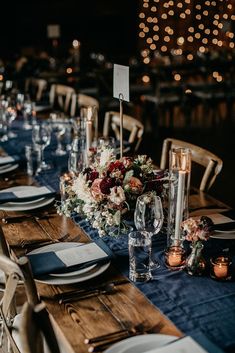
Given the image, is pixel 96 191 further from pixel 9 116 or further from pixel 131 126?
pixel 9 116

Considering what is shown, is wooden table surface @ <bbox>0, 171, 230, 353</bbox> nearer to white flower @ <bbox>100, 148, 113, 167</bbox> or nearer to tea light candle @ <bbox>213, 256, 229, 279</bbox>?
tea light candle @ <bbox>213, 256, 229, 279</bbox>

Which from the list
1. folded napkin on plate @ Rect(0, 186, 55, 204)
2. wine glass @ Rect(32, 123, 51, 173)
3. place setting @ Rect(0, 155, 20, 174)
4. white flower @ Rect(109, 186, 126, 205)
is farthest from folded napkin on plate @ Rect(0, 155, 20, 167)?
white flower @ Rect(109, 186, 126, 205)

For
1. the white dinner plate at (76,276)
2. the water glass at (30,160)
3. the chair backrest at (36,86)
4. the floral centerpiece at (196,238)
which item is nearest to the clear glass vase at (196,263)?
the floral centerpiece at (196,238)

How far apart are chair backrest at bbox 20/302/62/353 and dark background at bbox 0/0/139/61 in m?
10.9

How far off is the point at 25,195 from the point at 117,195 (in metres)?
0.78

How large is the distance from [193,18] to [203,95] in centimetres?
247

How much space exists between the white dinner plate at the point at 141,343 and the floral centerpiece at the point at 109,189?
66 cm

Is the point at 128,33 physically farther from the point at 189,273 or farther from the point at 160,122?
the point at 189,273

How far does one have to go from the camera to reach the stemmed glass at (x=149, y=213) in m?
2.00

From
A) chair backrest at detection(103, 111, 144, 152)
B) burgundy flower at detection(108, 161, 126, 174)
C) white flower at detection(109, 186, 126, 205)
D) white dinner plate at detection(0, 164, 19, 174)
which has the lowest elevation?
white dinner plate at detection(0, 164, 19, 174)

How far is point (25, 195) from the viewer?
2.72 metres

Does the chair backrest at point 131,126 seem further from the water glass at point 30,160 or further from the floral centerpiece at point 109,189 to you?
the floral centerpiece at point 109,189

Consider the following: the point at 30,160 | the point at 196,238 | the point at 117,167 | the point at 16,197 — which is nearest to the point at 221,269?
the point at 196,238

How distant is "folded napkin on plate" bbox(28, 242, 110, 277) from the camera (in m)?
1.92
